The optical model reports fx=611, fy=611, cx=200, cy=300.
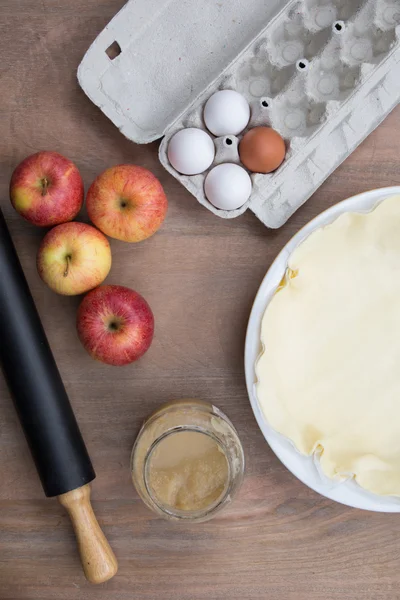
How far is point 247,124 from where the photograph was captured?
32.9 inches

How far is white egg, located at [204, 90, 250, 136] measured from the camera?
0.80m

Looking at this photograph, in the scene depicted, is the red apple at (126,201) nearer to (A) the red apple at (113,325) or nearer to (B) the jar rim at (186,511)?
(A) the red apple at (113,325)

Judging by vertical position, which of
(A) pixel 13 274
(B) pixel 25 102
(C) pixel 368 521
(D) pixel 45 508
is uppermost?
(B) pixel 25 102

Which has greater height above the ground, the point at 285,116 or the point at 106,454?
the point at 285,116

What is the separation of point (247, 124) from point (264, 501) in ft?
1.76

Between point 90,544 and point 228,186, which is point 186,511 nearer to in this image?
point 90,544

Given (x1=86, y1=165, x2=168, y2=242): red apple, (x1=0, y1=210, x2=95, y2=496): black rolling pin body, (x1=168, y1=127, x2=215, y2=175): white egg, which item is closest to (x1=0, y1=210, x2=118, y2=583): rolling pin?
(x1=0, y1=210, x2=95, y2=496): black rolling pin body

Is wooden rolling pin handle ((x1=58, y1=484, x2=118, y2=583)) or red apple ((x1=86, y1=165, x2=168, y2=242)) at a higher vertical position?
red apple ((x1=86, y1=165, x2=168, y2=242))

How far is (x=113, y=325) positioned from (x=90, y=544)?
31 centimetres

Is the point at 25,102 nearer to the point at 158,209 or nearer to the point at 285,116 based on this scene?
the point at 158,209

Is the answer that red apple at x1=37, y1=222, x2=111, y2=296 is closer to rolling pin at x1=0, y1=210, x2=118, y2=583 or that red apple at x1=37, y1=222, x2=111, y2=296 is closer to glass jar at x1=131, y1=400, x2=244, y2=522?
rolling pin at x1=0, y1=210, x2=118, y2=583

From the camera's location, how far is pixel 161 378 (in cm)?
88

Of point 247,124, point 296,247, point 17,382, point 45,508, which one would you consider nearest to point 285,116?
point 247,124

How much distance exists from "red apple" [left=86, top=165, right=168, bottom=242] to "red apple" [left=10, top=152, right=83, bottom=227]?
33mm
